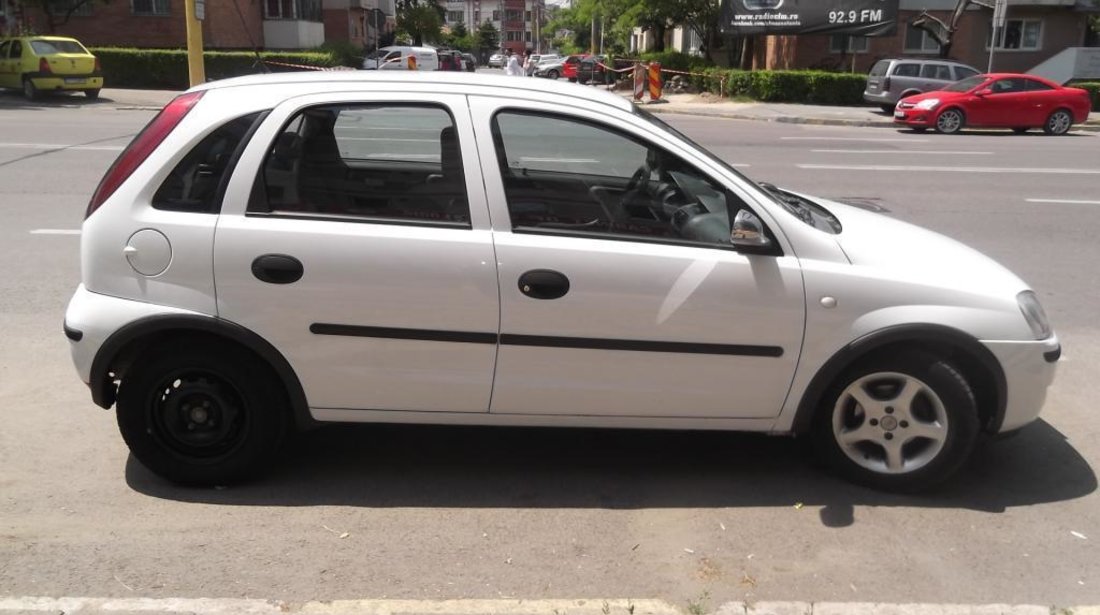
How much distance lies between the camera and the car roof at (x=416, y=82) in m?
4.07

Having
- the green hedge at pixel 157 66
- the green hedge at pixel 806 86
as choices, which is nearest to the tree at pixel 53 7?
the green hedge at pixel 157 66

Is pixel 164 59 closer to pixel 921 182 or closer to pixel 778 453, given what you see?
pixel 921 182

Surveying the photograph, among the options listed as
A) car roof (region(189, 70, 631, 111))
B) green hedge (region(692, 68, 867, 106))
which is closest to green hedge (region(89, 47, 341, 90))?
green hedge (region(692, 68, 867, 106))

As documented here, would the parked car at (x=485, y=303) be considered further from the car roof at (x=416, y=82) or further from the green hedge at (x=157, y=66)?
the green hedge at (x=157, y=66)

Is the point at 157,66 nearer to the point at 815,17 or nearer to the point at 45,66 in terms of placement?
the point at 45,66

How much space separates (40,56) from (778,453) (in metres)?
25.5

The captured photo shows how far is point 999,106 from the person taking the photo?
2198 cm

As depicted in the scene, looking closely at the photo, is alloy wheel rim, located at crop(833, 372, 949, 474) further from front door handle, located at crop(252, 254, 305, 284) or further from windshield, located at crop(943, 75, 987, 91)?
windshield, located at crop(943, 75, 987, 91)

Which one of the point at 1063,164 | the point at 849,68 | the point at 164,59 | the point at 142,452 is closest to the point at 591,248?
the point at 142,452

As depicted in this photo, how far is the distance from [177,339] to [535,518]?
162 centimetres

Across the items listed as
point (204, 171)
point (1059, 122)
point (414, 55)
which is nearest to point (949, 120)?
point (1059, 122)

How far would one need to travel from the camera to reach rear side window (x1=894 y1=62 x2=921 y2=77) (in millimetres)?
26328

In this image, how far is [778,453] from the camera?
181 inches

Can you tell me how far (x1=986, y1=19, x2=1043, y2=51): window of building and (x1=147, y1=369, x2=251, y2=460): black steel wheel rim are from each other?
3637 centimetres
